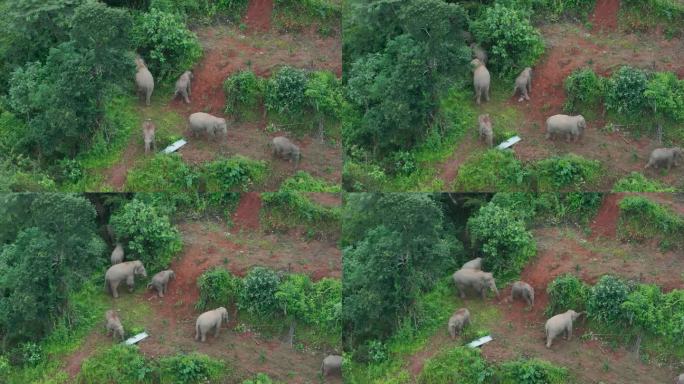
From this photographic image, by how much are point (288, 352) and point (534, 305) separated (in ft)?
18.2

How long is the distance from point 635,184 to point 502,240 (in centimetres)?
321

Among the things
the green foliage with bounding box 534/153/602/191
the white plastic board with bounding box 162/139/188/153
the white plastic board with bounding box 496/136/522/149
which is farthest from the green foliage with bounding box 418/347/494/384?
the white plastic board with bounding box 162/139/188/153

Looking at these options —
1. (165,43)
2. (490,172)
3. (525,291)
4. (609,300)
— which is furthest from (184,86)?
(609,300)

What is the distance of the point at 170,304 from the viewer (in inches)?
1647

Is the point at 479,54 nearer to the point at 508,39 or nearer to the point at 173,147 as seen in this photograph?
the point at 508,39

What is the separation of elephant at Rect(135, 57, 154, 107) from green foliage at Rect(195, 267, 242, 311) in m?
4.41

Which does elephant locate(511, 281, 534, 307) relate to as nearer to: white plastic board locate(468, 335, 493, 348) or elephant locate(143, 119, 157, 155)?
white plastic board locate(468, 335, 493, 348)

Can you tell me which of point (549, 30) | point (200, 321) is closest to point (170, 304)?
point (200, 321)

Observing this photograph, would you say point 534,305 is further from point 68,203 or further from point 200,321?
point 68,203

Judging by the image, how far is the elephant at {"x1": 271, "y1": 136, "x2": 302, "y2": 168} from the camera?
138 feet

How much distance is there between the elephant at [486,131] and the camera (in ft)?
137

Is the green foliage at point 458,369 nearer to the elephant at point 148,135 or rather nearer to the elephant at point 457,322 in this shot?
the elephant at point 457,322

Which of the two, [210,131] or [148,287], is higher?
[210,131]

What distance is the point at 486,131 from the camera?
41.9 metres
